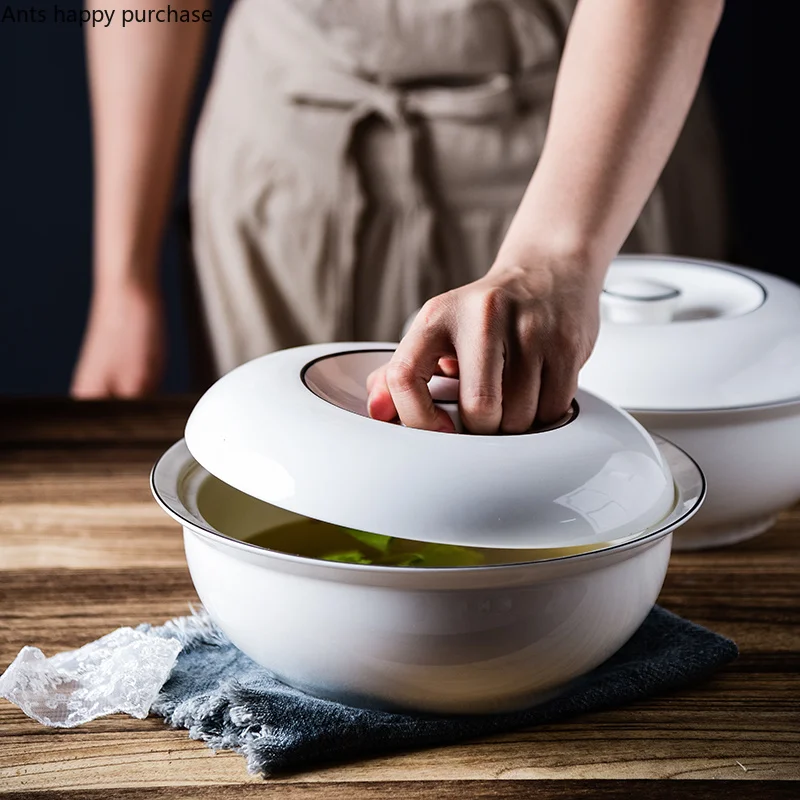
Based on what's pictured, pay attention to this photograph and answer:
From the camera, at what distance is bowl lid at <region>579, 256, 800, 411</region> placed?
73 cm

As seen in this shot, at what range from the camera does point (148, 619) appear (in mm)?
677

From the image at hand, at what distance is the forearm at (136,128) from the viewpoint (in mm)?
1503

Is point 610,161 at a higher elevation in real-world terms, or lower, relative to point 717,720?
higher

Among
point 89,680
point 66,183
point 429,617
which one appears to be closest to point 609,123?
point 429,617

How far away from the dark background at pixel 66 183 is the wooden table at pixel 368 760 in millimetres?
928

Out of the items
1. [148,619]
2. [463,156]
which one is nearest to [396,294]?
[463,156]

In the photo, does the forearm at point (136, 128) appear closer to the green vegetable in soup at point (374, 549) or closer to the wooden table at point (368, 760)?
the wooden table at point (368, 760)

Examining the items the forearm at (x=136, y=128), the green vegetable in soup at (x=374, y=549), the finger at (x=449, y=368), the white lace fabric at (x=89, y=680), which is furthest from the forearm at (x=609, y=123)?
the forearm at (x=136, y=128)

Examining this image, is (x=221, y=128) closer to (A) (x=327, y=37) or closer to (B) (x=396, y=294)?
(A) (x=327, y=37)

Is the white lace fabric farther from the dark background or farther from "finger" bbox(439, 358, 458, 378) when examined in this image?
the dark background

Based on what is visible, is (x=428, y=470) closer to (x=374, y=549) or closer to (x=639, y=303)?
(x=374, y=549)

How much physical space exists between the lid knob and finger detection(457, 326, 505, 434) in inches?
10.4

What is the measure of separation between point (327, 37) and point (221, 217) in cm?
30

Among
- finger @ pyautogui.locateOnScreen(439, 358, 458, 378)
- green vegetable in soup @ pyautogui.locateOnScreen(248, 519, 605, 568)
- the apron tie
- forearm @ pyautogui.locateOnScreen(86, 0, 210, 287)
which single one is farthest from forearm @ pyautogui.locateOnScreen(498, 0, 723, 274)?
forearm @ pyautogui.locateOnScreen(86, 0, 210, 287)
